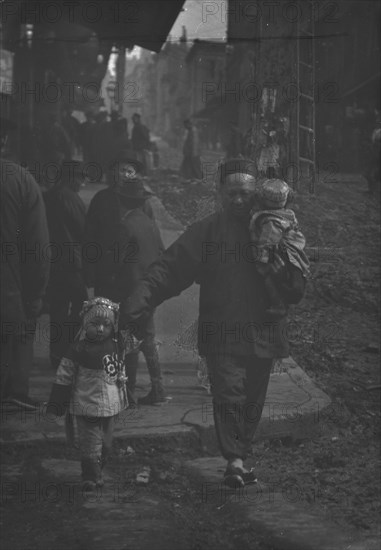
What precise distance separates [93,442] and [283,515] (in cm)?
96

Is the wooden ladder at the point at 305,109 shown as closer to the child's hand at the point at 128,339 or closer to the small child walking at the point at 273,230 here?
the small child walking at the point at 273,230

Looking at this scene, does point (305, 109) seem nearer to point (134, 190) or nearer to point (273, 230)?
point (134, 190)

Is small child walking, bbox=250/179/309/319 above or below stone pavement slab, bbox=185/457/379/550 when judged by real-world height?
above

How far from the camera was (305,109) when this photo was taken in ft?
15.8

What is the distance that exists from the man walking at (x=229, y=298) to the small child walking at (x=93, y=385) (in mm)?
110

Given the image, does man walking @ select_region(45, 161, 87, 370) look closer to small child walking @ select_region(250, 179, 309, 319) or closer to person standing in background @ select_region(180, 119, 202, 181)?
person standing in background @ select_region(180, 119, 202, 181)

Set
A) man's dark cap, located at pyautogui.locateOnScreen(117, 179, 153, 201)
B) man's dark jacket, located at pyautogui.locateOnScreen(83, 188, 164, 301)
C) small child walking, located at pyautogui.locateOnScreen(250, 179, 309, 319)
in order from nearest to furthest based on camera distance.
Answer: small child walking, located at pyautogui.locateOnScreen(250, 179, 309, 319), man's dark jacket, located at pyautogui.locateOnScreen(83, 188, 164, 301), man's dark cap, located at pyautogui.locateOnScreen(117, 179, 153, 201)

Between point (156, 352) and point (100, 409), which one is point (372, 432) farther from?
point (100, 409)

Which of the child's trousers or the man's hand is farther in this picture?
the child's trousers

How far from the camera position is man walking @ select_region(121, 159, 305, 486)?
13.3 ft

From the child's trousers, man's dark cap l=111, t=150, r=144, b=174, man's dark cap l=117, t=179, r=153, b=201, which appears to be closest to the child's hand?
the child's trousers

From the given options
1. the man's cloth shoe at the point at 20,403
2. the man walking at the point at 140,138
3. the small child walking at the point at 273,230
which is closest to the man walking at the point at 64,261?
the man's cloth shoe at the point at 20,403

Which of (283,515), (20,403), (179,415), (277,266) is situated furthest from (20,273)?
(283,515)

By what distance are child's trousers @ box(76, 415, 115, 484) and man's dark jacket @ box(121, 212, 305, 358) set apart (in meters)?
0.59
